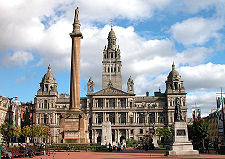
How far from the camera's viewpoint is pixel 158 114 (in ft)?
353

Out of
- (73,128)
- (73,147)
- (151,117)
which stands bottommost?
(73,147)

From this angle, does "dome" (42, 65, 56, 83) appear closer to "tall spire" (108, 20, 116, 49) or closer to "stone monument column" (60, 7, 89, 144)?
"tall spire" (108, 20, 116, 49)

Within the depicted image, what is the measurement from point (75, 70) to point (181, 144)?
59.5 ft

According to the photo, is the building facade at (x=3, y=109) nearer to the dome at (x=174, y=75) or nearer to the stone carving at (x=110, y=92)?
the stone carving at (x=110, y=92)

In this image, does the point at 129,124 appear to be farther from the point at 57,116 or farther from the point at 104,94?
the point at 57,116

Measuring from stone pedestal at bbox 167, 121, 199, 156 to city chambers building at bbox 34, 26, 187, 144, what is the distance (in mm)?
75163

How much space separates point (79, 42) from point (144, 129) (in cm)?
7156

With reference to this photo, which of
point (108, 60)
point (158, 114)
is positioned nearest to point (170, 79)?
point (158, 114)

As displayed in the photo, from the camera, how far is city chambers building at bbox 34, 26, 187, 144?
341 ft

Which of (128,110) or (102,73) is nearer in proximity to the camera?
(128,110)

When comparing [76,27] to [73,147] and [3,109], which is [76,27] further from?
[3,109]

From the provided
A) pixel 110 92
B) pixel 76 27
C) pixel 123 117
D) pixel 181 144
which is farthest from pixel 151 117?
pixel 181 144

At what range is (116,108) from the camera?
105m

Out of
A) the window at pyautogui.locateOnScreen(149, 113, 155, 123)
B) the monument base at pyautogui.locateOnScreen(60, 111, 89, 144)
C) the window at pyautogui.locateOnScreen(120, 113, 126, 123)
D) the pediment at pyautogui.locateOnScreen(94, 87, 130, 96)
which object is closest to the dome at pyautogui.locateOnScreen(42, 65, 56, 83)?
the pediment at pyautogui.locateOnScreen(94, 87, 130, 96)
